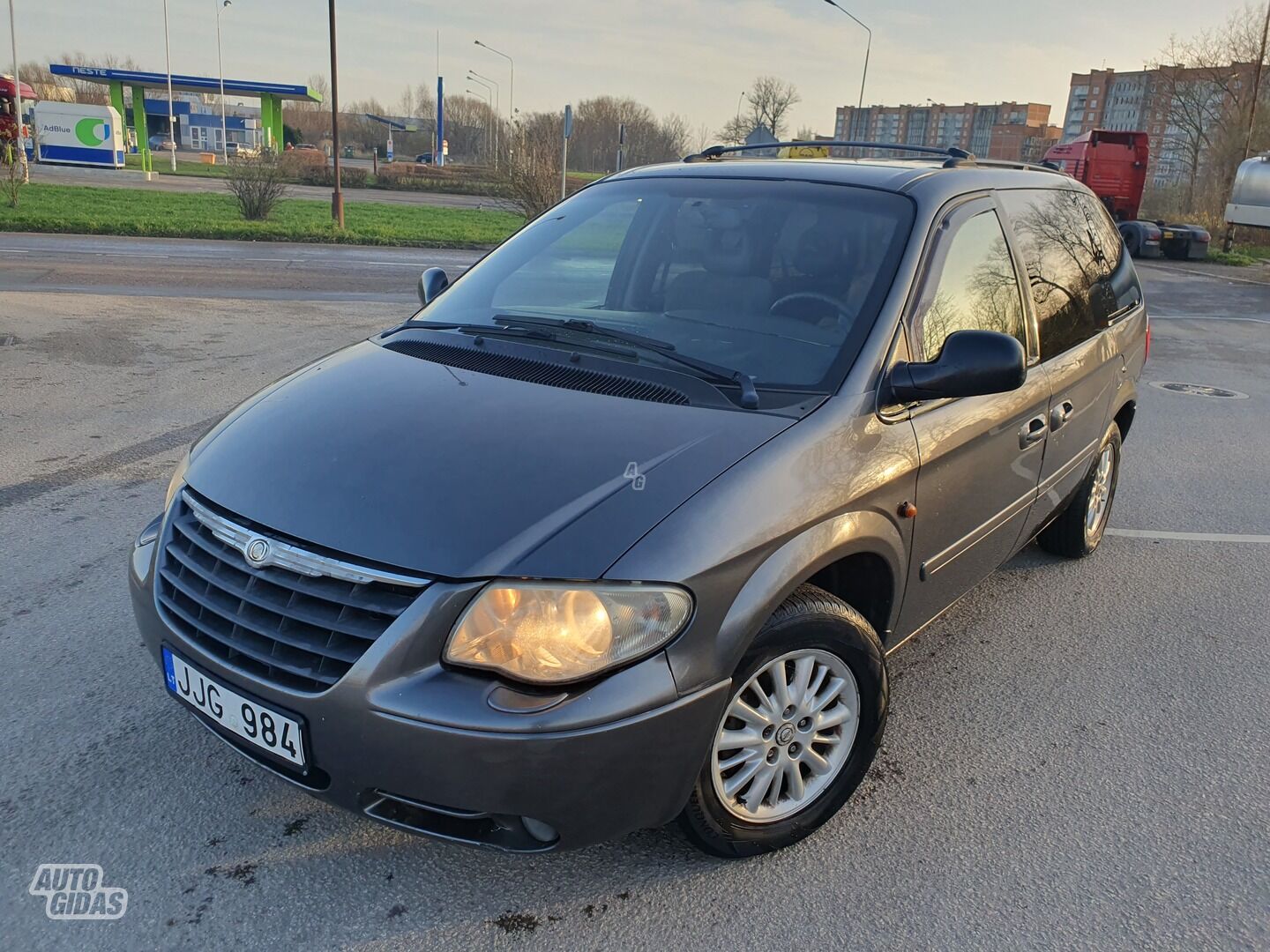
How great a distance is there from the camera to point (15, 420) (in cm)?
633

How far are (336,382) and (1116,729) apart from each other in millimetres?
2846

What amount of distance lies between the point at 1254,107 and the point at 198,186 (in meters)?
35.4

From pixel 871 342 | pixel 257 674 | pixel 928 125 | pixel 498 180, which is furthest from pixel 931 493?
pixel 928 125

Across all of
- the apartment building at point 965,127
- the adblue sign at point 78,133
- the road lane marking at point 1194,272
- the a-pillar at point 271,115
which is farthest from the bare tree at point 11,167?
the apartment building at point 965,127

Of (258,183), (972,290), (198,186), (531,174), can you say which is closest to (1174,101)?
(531,174)

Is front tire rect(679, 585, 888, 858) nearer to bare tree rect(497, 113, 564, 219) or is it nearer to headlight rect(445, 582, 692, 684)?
headlight rect(445, 582, 692, 684)

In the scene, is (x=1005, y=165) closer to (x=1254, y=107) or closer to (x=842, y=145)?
(x=842, y=145)

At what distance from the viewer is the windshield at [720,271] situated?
2.94m

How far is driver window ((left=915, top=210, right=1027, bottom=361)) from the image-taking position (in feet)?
9.96

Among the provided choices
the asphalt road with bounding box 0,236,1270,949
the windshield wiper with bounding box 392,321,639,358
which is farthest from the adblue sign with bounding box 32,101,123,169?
the windshield wiper with bounding box 392,321,639,358

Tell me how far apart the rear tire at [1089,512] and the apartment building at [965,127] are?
62.5 meters

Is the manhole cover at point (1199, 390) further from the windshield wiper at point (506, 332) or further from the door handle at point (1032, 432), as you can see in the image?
the windshield wiper at point (506, 332)

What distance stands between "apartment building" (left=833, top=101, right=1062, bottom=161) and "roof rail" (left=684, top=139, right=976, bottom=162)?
207 ft

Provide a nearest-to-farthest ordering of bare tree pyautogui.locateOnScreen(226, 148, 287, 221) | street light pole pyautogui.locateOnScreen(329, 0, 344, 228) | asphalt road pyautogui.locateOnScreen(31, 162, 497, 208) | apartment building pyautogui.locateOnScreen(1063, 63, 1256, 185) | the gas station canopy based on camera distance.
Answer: street light pole pyautogui.locateOnScreen(329, 0, 344, 228), bare tree pyautogui.locateOnScreen(226, 148, 287, 221), asphalt road pyautogui.locateOnScreen(31, 162, 497, 208), apartment building pyautogui.locateOnScreen(1063, 63, 1256, 185), the gas station canopy
